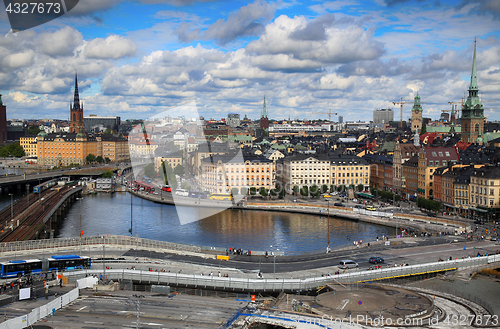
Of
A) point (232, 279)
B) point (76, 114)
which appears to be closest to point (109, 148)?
point (76, 114)

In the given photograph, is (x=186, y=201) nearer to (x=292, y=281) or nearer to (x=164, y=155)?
(x=164, y=155)

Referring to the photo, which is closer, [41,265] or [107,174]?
[41,265]

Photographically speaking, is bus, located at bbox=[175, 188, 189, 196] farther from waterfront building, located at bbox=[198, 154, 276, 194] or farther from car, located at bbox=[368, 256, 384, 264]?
car, located at bbox=[368, 256, 384, 264]

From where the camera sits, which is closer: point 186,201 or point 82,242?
point 82,242

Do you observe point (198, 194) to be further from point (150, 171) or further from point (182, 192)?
point (150, 171)

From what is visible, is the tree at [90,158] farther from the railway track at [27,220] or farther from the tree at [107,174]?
the railway track at [27,220]

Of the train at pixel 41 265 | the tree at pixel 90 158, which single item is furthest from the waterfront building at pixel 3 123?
the train at pixel 41 265

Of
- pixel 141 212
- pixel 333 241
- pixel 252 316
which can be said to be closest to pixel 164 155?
pixel 141 212
